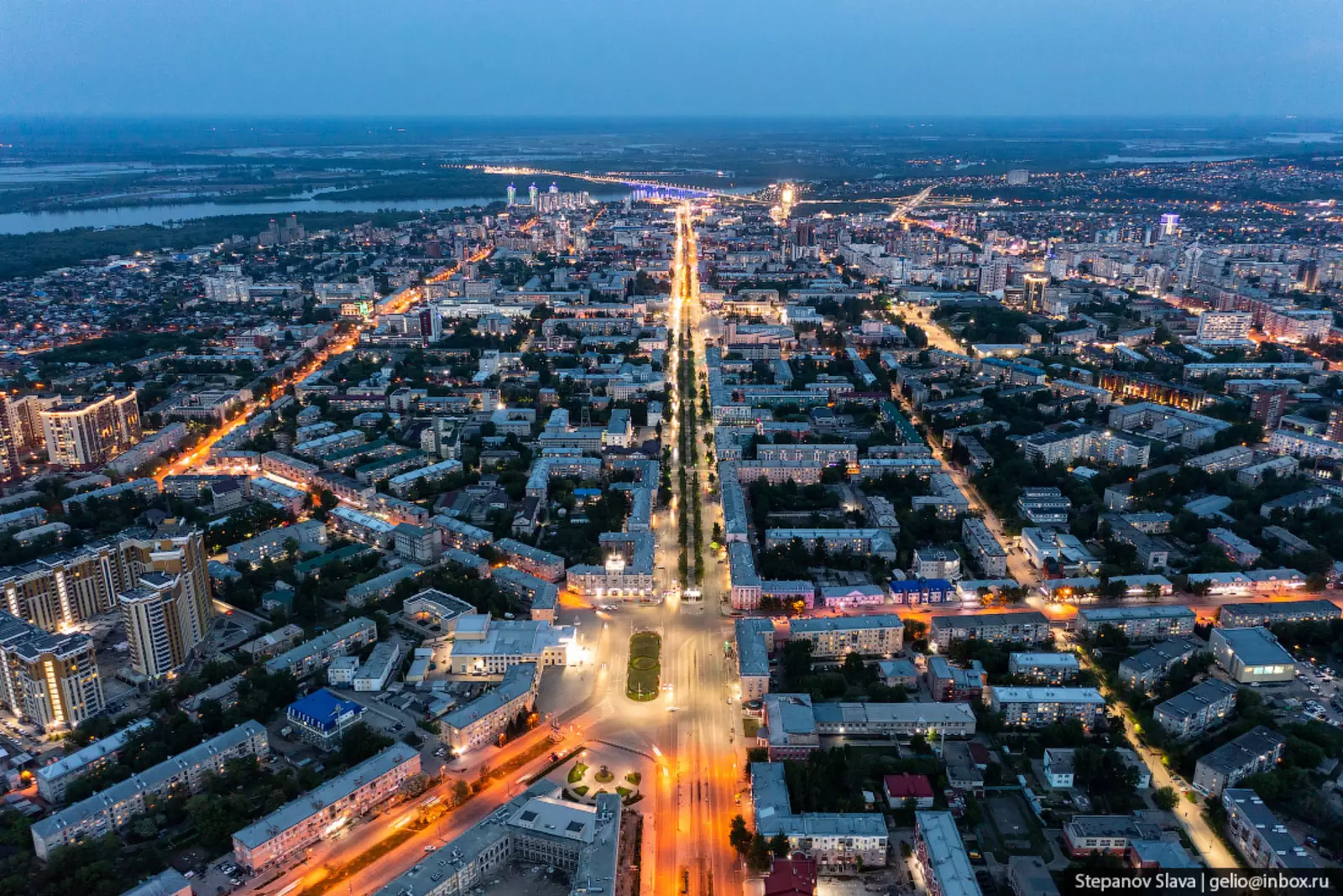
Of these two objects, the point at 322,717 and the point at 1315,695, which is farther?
the point at 1315,695

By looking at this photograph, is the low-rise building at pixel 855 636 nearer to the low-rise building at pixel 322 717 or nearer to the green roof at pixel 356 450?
the low-rise building at pixel 322 717

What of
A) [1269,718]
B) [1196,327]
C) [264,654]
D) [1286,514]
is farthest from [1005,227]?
[264,654]

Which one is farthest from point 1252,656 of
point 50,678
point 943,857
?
point 50,678

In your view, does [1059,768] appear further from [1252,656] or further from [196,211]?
[196,211]

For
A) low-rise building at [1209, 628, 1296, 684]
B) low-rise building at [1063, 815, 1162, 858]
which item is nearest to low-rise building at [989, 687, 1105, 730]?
low-rise building at [1063, 815, 1162, 858]

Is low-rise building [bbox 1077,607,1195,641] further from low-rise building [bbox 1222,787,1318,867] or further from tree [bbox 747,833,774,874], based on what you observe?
tree [bbox 747,833,774,874]

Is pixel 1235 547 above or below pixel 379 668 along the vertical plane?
above

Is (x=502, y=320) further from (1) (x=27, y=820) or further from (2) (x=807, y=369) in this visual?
(1) (x=27, y=820)
